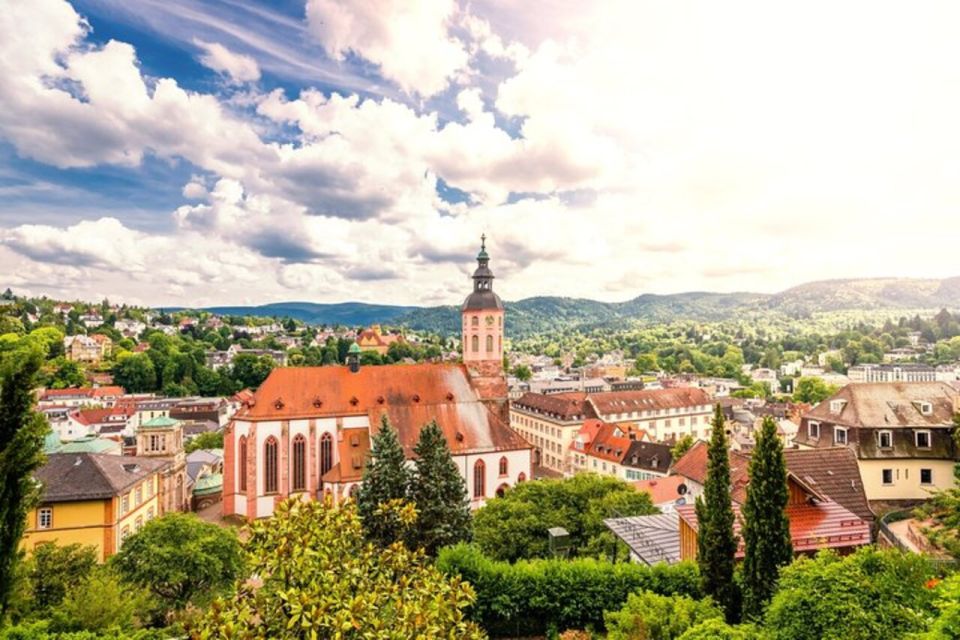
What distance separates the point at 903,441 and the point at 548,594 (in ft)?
61.3

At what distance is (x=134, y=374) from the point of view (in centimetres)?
11569

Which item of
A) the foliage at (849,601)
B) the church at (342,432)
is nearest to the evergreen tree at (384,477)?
the church at (342,432)

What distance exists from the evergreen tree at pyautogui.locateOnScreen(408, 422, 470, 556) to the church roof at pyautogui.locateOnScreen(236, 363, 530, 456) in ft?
33.9

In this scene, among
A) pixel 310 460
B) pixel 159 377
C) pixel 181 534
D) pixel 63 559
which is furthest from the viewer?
pixel 159 377

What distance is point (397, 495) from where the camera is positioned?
29609 millimetres

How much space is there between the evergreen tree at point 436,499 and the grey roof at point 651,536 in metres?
9.27

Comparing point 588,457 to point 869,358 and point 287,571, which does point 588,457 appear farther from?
point 869,358

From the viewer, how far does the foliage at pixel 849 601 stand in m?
9.34

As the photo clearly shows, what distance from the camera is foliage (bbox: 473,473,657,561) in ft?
89.5

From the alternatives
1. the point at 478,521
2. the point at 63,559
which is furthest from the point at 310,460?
the point at 63,559

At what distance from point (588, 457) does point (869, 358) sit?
158624 mm

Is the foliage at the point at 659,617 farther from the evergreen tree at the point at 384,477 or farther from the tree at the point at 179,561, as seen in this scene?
the evergreen tree at the point at 384,477

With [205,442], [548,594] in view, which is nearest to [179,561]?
[548,594]

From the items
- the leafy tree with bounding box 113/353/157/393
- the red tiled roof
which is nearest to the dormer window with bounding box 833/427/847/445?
the red tiled roof
